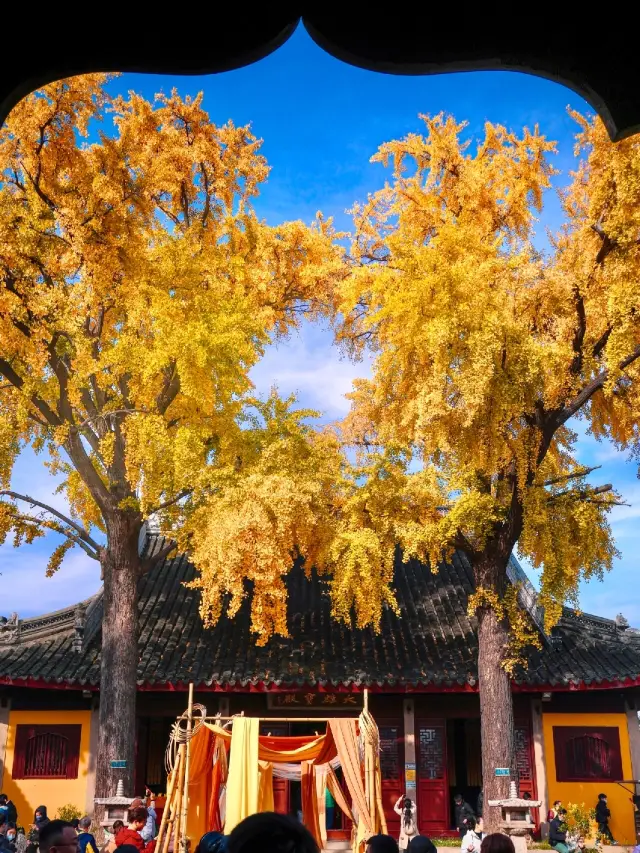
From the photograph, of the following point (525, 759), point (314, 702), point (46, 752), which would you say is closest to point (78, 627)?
point (46, 752)

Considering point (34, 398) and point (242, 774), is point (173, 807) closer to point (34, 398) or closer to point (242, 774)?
point (242, 774)

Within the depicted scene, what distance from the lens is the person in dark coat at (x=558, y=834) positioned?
1228 cm

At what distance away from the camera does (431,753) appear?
53.5 ft

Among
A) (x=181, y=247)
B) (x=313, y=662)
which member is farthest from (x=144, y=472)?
(x=313, y=662)

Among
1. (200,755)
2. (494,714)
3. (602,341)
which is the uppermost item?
(602,341)

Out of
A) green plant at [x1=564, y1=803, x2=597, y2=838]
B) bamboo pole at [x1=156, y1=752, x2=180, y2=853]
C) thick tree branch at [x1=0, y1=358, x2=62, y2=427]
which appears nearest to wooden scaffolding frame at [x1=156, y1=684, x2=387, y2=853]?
bamboo pole at [x1=156, y1=752, x2=180, y2=853]

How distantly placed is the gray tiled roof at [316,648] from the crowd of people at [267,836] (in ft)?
7.99

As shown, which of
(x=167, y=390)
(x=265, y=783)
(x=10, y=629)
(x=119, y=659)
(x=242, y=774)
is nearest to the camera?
(x=242, y=774)

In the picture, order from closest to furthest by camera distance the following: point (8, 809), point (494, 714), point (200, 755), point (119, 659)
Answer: point (200, 755)
point (494, 714)
point (119, 659)
point (8, 809)

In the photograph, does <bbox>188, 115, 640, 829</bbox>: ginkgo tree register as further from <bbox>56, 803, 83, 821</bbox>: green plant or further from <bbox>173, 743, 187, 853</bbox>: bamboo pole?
<bbox>56, 803, 83, 821</bbox>: green plant

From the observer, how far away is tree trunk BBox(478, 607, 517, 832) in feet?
39.2

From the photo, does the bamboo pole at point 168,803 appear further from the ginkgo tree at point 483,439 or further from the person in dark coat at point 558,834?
the person in dark coat at point 558,834

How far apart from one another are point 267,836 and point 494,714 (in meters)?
11.6

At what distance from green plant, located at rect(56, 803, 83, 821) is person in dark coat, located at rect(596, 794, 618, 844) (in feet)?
33.3
